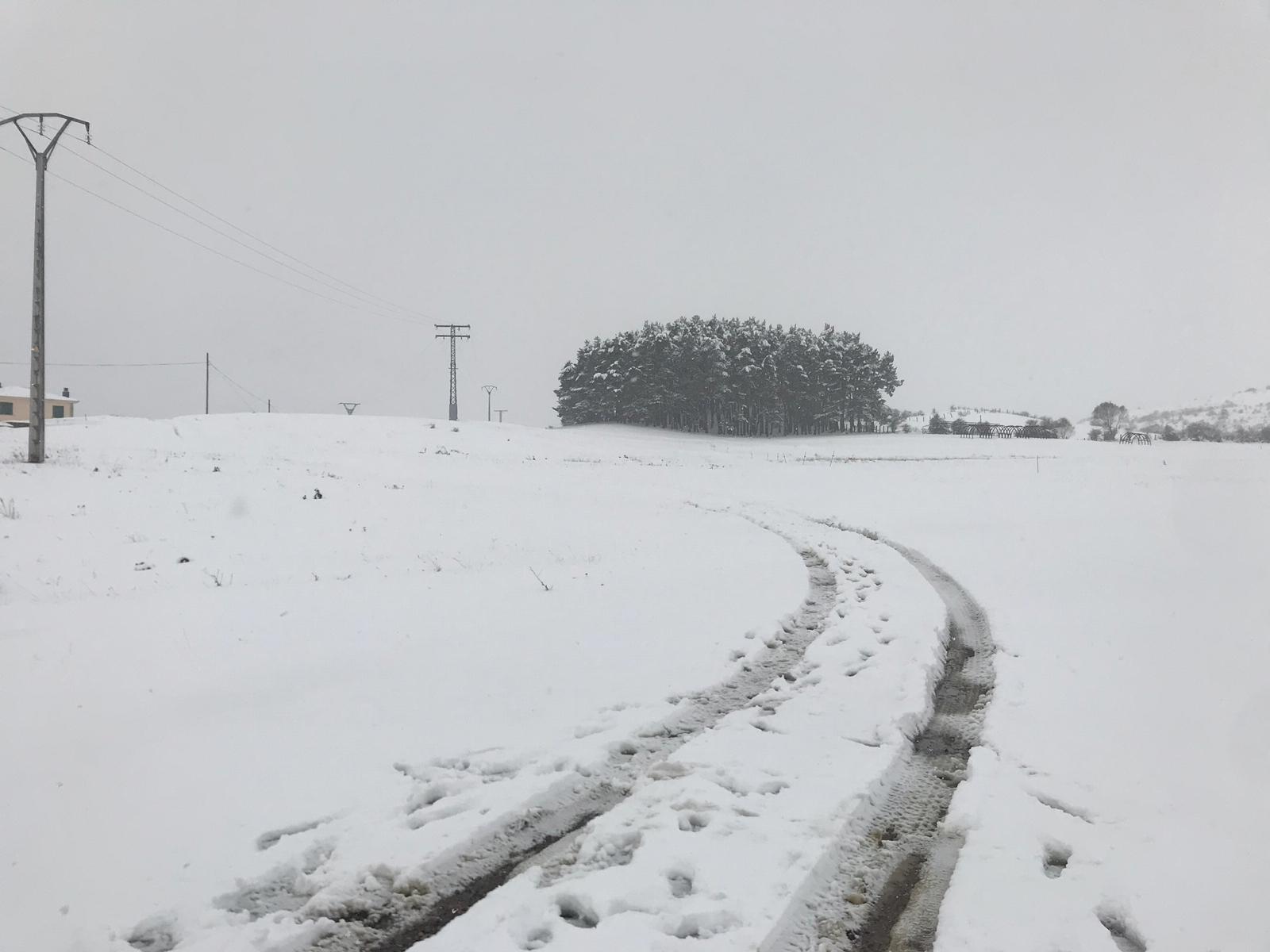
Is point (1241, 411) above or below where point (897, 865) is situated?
above

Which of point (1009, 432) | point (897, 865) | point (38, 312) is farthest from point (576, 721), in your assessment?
point (1009, 432)

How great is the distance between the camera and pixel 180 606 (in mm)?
7801

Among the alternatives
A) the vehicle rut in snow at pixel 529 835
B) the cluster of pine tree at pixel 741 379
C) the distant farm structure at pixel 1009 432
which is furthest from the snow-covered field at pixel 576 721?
the cluster of pine tree at pixel 741 379

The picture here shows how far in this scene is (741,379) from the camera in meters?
65.6

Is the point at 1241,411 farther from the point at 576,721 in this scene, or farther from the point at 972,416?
the point at 972,416

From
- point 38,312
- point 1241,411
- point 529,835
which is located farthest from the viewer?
point 38,312

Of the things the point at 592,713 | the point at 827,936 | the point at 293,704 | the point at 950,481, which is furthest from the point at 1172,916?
the point at 950,481

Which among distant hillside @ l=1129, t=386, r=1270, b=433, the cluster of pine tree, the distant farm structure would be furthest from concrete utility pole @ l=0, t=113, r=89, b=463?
the distant farm structure

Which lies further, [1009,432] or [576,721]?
[1009,432]

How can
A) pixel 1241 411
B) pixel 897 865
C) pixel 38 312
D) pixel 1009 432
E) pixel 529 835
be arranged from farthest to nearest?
pixel 1009 432 < pixel 38 312 < pixel 1241 411 < pixel 529 835 < pixel 897 865

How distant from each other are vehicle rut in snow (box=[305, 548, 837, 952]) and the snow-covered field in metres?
0.10

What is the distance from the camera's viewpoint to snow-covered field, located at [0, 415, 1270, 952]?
318 centimetres

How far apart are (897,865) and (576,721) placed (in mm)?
2686

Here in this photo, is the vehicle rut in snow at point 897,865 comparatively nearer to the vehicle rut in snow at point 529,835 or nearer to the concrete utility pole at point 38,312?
the vehicle rut in snow at point 529,835
